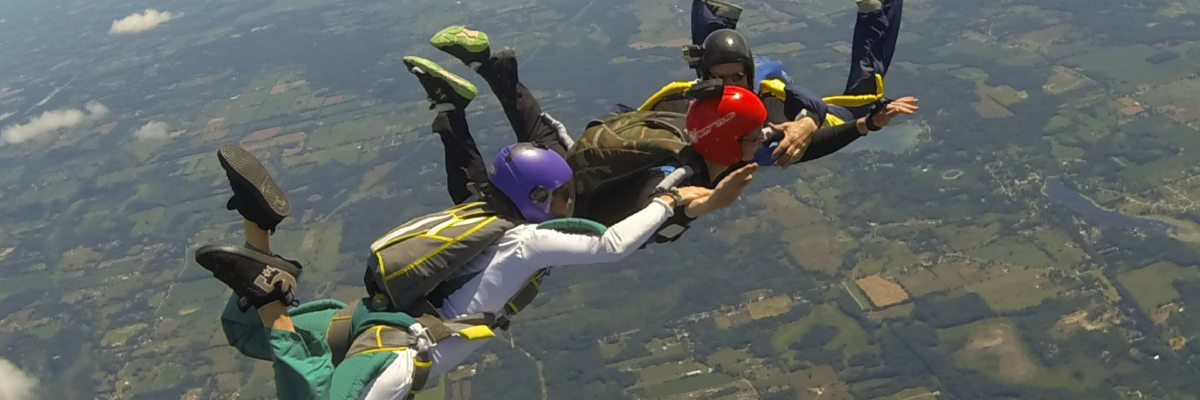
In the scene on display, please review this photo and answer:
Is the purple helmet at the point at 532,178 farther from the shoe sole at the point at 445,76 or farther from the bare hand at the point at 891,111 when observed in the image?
the bare hand at the point at 891,111

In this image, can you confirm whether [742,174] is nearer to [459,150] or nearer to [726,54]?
[726,54]

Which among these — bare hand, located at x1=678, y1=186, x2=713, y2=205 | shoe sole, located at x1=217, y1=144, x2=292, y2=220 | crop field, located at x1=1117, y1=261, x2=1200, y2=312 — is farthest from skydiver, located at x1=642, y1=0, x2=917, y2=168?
crop field, located at x1=1117, y1=261, x2=1200, y2=312

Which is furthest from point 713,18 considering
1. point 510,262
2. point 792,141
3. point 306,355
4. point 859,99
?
point 306,355

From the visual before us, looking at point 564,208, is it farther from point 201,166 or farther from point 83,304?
point 201,166

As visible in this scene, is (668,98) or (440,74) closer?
(440,74)

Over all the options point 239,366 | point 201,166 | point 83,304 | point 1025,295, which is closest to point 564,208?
point 1025,295

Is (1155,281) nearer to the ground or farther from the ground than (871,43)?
nearer to the ground

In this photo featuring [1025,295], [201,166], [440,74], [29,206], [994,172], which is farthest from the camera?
[29,206]

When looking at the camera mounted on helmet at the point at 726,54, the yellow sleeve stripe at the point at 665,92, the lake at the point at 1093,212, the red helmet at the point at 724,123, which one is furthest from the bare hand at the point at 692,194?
the lake at the point at 1093,212
